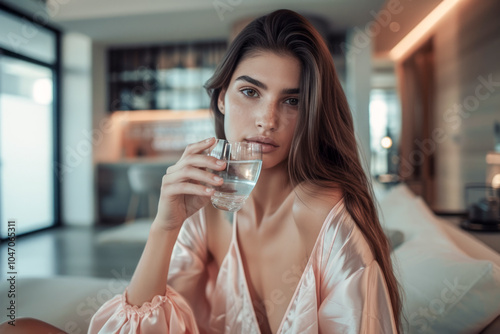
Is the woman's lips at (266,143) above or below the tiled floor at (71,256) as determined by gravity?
above

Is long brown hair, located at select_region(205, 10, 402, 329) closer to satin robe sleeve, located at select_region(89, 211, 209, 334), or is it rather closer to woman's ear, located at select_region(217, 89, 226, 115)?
woman's ear, located at select_region(217, 89, 226, 115)

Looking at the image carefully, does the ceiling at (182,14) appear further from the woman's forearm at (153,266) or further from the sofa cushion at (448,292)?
the woman's forearm at (153,266)

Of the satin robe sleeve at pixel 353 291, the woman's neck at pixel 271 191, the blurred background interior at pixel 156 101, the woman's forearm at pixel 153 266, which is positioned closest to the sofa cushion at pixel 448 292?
the satin robe sleeve at pixel 353 291

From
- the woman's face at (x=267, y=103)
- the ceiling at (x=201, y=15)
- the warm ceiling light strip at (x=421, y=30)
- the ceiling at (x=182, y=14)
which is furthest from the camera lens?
the ceiling at (x=182, y=14)

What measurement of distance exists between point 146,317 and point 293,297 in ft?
1.13

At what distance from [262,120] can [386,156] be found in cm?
388

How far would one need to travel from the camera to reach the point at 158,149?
22.5 feet

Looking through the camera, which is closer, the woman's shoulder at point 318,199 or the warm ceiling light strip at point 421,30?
the woman's shoulder at point 318,199

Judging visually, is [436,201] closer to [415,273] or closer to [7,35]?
[415,273]

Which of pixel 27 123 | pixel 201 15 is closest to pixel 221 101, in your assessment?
pixel 201 15

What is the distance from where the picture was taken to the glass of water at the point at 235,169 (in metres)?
0.70

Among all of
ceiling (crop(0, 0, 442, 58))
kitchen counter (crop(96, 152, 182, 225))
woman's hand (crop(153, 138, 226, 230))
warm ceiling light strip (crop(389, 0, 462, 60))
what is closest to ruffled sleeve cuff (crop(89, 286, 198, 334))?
woman's hand (crop(153, 138, 226, 230))

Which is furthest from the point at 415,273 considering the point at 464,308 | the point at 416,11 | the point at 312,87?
the point at 416,11

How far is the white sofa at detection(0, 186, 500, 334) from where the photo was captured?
881mm
